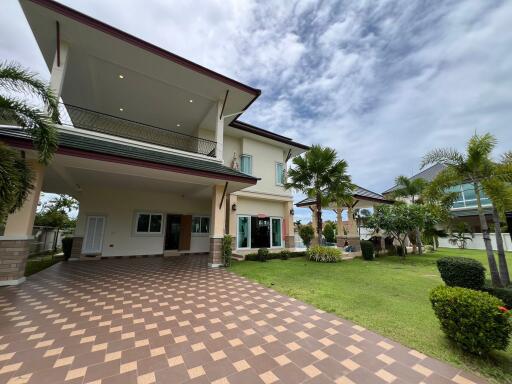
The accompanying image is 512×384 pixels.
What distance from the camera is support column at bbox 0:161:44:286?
6.20 m

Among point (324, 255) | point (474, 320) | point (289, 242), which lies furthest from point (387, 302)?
point (289, 242)

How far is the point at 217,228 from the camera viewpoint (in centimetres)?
956

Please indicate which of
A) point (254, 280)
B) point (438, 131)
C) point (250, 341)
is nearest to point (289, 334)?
point (250, 341)

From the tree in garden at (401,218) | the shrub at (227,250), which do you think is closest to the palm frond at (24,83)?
the shrub at (227,250)

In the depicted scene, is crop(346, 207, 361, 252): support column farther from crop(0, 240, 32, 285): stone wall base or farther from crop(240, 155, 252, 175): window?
crop(0, 240, 32, 285): stone wall base

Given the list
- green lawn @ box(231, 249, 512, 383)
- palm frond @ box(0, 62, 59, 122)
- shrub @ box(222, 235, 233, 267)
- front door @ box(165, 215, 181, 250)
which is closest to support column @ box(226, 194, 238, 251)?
shrub @ box(222, 235, 233, 267)

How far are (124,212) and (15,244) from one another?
6377 mm

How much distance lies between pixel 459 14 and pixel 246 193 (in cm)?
1180

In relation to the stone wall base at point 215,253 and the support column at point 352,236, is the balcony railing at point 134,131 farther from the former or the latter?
the support column at point 352,236

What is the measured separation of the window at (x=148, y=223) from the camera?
12.9 metres

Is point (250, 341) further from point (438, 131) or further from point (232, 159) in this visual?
point (438, 131)

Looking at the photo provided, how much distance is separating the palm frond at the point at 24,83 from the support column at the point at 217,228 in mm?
5938

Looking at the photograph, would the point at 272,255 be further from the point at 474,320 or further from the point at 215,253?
the point at 474,320

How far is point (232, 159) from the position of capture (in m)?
14.8
